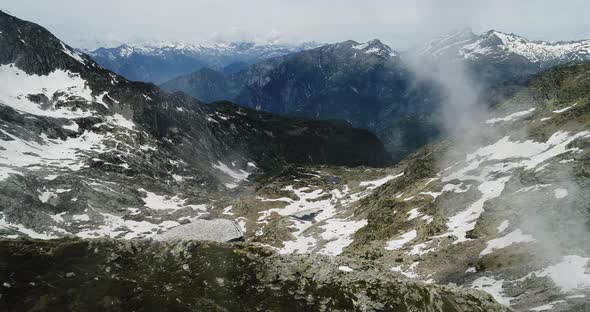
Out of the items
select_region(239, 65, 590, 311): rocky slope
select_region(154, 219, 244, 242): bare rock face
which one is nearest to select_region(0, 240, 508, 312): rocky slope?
select_region(239, 65, 590, 311): rocky slope

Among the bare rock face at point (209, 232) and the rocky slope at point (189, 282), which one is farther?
the bare rock face at point (209, 232)

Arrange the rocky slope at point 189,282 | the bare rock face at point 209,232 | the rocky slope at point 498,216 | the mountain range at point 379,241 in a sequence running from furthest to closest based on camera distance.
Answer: the bare rock face at point 209,232 < the rocky slope at point 498,216 < the mountain range at point 379,241 < the rocky slope at point 189,282

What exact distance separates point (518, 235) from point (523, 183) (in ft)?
65.5

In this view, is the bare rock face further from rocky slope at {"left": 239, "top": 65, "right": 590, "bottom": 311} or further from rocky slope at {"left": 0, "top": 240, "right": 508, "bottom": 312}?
rocky slope at {"left": 0, "top": 240, "right": 508, "bottom": 312}

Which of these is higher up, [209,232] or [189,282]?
[189,282]

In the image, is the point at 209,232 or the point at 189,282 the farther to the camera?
the point at 209,232

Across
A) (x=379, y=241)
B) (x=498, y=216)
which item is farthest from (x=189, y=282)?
(x=379, y=241)

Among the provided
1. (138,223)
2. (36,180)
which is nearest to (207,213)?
(138,223)

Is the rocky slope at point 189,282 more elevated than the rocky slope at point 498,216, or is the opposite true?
the rocky slope at point 189,282

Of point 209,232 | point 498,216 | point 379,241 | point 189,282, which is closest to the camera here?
point 189,282

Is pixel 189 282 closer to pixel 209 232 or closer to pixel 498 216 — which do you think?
pixel 498 216

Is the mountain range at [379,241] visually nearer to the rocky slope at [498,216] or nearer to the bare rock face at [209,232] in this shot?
the rocky slope at [498,216]

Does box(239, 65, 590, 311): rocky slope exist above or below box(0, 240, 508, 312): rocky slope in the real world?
below

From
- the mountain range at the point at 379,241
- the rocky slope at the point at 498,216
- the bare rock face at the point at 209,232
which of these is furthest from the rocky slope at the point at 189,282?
the bare rock face at the point at 209,232
